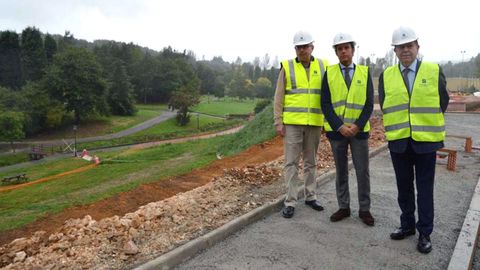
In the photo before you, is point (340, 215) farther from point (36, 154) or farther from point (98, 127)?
point (98, 127)

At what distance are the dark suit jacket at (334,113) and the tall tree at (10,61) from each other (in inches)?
2955

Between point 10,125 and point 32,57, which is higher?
point 32,57

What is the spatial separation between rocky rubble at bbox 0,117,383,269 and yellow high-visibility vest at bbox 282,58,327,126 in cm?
136

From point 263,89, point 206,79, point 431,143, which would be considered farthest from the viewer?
point 206,79

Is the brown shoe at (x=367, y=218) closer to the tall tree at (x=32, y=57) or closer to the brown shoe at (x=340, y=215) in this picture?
the brown shoe at (x=340, y=215)

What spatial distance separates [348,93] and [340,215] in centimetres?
153

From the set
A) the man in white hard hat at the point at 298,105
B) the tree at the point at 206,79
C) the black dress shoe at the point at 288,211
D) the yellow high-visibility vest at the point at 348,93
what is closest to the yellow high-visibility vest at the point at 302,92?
the man in white hard hat at the point at 298,105

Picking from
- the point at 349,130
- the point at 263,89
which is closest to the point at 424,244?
the point at 349,130

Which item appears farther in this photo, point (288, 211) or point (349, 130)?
point (288, 211)

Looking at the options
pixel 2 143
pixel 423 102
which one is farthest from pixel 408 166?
pixel 2 143

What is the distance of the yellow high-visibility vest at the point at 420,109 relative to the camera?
3.87 m

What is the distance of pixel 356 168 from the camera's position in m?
4.77

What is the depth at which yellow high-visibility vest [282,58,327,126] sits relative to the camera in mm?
4953

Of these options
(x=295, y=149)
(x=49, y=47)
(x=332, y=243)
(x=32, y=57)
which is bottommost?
(x=332, y=243)
